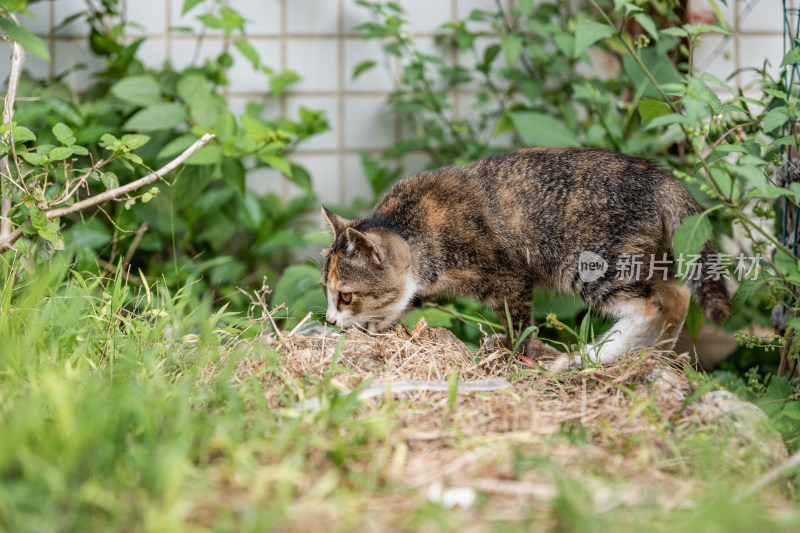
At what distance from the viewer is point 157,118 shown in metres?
3.53

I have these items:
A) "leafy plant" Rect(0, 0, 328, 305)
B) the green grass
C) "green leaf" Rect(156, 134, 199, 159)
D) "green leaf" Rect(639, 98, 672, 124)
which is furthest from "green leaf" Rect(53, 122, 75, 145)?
"green leaf" Rect(639, 98, 672, 124)

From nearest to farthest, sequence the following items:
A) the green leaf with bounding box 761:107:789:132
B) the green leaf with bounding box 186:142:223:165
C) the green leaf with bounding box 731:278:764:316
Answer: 1. the green leaf with bounding box 761:107:789:132
2. the green leaf with bounding box 731:278:764:316
3. the green leaf with bounding box 186:142:223:165

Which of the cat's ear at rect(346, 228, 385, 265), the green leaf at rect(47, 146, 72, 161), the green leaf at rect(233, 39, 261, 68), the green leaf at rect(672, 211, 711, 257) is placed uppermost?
the green leaf at rect(233, 39, 261, 68)

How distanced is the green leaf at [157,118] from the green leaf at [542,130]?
1.74 metres

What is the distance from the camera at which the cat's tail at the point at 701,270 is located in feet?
8.04

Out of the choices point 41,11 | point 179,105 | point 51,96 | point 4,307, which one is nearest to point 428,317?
point 4,307

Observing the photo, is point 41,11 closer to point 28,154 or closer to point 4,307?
point 28,154

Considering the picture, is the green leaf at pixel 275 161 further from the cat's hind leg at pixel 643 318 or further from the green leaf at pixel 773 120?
the green leaf at pixel 773 120

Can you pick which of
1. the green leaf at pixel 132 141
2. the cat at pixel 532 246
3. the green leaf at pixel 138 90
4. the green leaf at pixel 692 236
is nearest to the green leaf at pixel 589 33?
the cat at pixel 532 246

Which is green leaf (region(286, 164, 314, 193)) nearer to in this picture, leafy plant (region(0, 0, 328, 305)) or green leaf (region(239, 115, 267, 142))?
leafy plant (region(0, 0, 328, 305))

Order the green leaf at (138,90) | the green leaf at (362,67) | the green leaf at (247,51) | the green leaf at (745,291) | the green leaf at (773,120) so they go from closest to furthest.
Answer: the green leaf at (773,120) < the green leaf at (745,291) < the green leaf at (138,90) < the green leaf at (247,51) < the green leaf at (362,67)

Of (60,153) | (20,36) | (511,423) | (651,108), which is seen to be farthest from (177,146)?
(511,423)

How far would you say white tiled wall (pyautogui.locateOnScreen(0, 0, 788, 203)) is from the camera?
4.11 meters

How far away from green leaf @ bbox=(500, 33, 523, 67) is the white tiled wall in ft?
1.70
